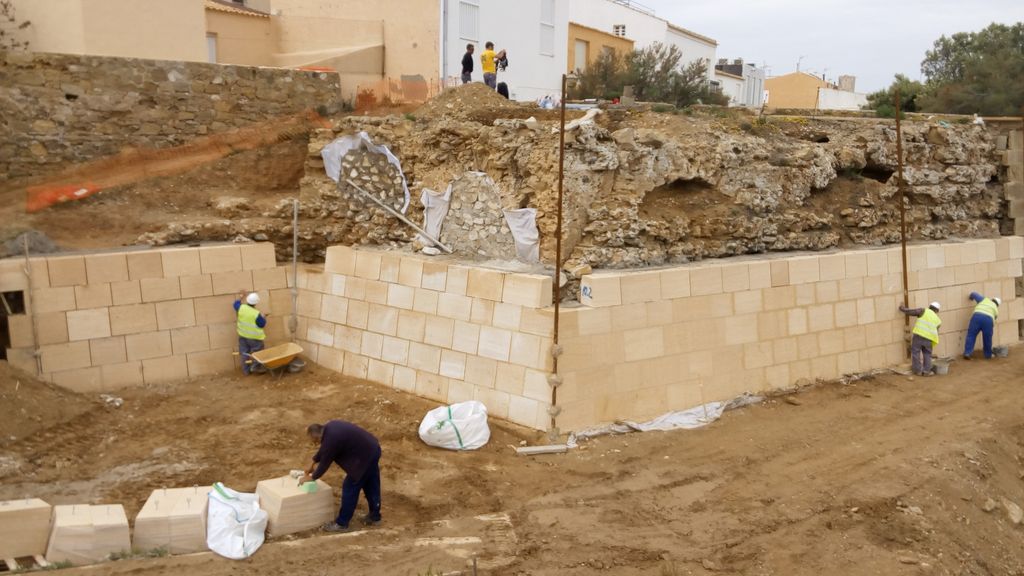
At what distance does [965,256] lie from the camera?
14.2 metres

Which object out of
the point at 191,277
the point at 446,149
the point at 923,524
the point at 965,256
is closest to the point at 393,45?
the point at 446,149

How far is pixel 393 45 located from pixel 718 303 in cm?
1192

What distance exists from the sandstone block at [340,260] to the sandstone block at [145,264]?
2.27 metres

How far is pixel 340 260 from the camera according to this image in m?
11.8

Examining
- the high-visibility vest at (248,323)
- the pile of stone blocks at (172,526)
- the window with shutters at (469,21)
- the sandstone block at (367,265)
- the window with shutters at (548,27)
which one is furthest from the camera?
the window with shutters at (548,27)

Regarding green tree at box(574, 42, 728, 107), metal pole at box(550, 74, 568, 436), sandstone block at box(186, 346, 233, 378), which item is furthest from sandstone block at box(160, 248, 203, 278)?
green tree at box(574, 42, 728, 107)

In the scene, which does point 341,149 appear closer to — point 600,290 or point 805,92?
point 600,290

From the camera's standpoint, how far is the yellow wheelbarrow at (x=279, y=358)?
11.2m

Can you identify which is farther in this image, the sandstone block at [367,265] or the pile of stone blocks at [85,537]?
the sandstone block at [367,265]

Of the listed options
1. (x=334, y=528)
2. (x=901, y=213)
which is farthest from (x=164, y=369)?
(x=901, y=213)

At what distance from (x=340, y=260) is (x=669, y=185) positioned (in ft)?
16.4

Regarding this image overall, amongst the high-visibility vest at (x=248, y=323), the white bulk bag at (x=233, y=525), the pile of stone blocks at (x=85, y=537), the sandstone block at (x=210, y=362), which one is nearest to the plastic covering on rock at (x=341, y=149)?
the high-visibility vest at (x=248, y=323)

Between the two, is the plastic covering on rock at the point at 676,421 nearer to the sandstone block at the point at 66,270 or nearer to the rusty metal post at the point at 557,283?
the rusty metal post at the point at 557,283

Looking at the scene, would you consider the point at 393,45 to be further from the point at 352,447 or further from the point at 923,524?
the point at 923,524
